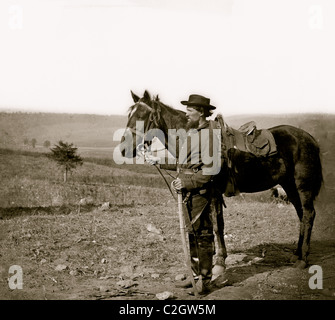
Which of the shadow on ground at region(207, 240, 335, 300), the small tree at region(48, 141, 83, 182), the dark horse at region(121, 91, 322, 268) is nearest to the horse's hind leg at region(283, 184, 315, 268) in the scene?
the dark horse at region(121, 91, 322, 268)

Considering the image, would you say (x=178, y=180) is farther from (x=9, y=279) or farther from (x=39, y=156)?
(x=39, y=156)

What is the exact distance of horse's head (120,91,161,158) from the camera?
6004 mm

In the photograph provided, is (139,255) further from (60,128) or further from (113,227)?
(60,128)

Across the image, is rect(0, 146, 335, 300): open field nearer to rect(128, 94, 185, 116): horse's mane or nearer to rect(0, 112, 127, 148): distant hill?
rect(0, 112, 127, 148): distant hill

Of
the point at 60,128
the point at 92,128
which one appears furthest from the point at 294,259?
the point at 60,128

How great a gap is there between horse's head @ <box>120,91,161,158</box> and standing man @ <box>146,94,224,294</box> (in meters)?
0.76

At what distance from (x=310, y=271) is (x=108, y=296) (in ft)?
10.1

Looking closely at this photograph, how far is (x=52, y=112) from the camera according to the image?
7840 millimetres

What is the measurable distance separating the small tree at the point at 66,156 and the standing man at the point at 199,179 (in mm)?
3434

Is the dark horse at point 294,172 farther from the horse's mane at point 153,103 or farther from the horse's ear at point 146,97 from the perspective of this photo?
the horse's ear at point 146,97

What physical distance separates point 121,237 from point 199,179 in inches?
108

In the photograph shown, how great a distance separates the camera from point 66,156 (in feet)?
27.4

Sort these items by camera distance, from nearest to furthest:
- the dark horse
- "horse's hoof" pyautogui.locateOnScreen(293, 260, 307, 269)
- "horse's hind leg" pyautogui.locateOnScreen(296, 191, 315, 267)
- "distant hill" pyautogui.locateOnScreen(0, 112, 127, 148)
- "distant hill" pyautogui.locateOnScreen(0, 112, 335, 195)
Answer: "horse's hoof" pyautogui.locateOnScreen(293, 260, 307, 269) → the dark horse → "horse's hind leg" pyautogui.locateOnScreen(296, 191, 315, 267) → "distant hill" pyautogui.locateOnScreen(0, 112, 335, 195) → "distant hill" pyautogui.locateOnScreen(0, 112, 127, 148)

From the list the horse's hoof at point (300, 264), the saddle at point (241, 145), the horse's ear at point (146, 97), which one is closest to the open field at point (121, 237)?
the horse's hoof at point (300, 264)
